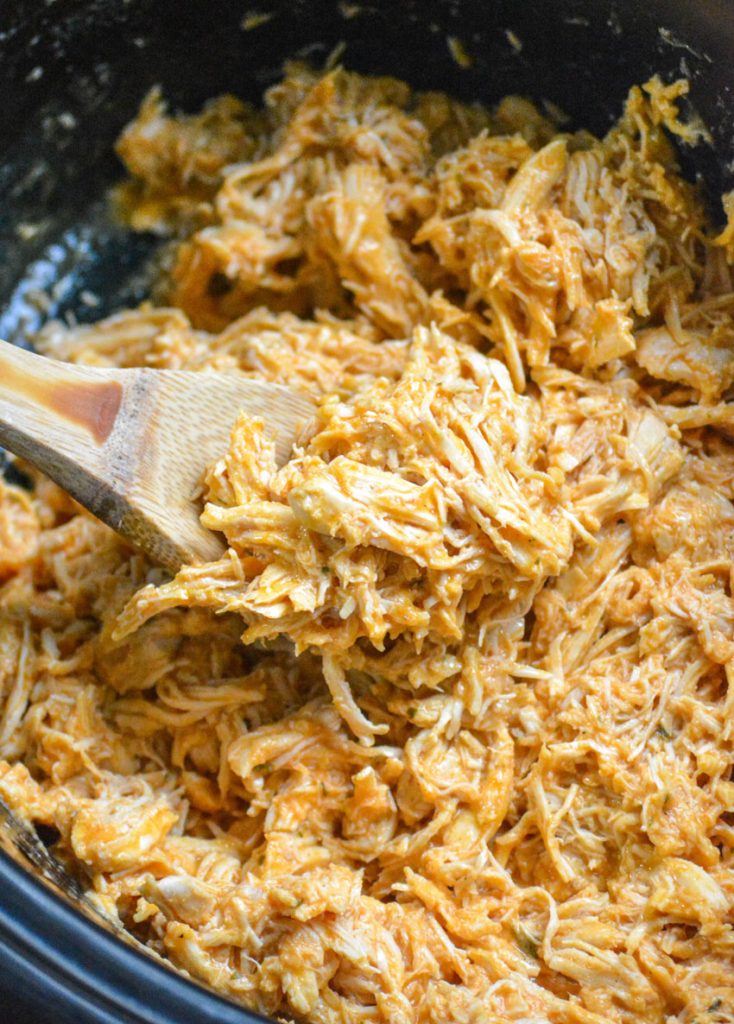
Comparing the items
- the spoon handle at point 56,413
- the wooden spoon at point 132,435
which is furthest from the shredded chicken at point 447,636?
the spoon handle at point 56,413

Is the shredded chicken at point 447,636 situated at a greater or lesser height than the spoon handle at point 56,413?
lesser

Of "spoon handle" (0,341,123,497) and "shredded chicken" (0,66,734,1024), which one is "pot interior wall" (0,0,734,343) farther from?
"spoon handle" (0,341,123,497)

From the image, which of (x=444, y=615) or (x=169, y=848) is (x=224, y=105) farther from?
(x=169, y=848)

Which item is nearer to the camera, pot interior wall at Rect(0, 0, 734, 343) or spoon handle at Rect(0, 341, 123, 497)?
spoon handle at Rect(0, 341, 123, 497)

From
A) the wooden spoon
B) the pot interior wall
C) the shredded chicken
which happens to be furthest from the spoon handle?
the pot interior wall

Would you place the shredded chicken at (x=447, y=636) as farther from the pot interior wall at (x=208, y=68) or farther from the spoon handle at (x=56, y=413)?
the spoon handle at (x=56, y=413)

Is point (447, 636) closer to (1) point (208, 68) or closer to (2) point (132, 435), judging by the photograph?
(2) point (132, 435)

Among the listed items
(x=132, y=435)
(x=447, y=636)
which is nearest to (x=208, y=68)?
(x=132, y=435)
